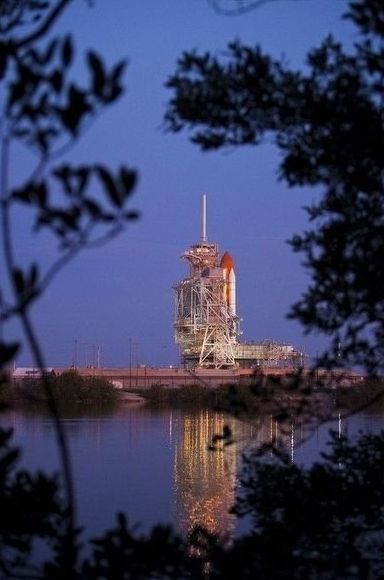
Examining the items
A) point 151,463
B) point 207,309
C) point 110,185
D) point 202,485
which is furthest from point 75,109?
point 207,309

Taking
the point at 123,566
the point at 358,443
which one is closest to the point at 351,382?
the point at 358,443

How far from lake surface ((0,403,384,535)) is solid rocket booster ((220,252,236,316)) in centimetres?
2729

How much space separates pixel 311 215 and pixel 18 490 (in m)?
2.23

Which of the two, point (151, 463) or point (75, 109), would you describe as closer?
point (75, 109)

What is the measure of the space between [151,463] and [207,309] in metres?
39.8

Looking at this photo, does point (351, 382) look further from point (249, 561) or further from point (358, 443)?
point (249, 561)

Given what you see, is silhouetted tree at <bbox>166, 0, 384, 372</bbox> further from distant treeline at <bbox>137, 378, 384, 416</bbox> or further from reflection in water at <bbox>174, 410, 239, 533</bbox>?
reflection in water at <bbox>174, 410, 239, 533</bbox>

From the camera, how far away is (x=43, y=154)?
2242 mm

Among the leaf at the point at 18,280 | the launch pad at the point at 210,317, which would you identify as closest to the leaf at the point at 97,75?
the leaf at the point at 18,280

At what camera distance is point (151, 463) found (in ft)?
73.0

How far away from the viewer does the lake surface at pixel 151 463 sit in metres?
13.9

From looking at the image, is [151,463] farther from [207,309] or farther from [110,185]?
[207,309]

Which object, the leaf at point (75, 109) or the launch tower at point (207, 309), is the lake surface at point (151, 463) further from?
the launch tower at point (207, 309)

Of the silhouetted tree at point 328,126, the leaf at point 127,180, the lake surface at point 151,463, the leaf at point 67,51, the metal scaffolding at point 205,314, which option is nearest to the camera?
the leaf at point 127,180
